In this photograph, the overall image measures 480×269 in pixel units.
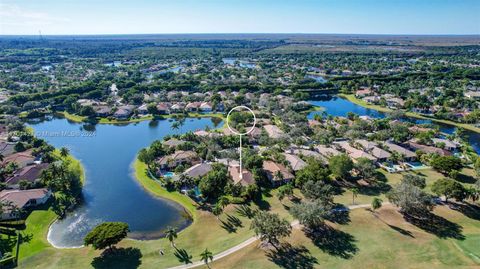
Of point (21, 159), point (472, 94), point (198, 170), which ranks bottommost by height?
point (198, 170)

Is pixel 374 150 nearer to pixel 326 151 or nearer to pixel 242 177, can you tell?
pixel 326 151

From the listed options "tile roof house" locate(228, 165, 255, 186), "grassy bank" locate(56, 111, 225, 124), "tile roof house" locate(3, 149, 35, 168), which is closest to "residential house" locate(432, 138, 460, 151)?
"tile roof house" locate(228, 165, 255, 186)

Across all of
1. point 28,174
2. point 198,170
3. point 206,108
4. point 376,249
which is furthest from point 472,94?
point 28,174

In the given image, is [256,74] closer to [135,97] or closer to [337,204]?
[135,97]

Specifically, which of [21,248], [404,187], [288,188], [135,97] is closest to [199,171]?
[288,188]

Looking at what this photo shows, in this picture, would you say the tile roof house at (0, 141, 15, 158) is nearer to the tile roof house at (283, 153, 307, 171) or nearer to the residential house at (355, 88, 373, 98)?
the tile roof house at (283, 153, 307, 171)
